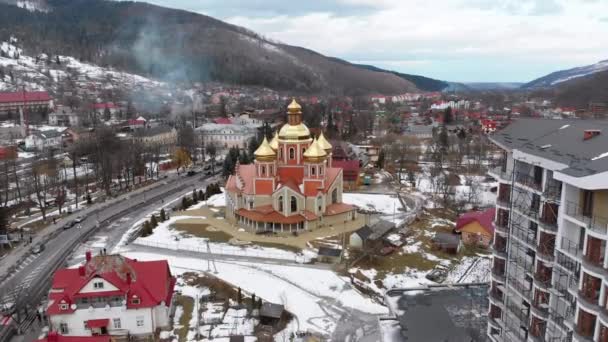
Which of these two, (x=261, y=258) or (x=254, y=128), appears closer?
(x=261, y=258)

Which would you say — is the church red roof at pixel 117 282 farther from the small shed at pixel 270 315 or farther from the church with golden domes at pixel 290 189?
the church with golden domes at pixel 290 189


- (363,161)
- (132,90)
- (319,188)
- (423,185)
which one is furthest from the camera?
(132,90)

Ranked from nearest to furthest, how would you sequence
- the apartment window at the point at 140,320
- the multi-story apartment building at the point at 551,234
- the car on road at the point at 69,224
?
the multi-story apartment building at the point at 551,234, the apartment window at the point at 140,320, the car on road at the point at 69,224

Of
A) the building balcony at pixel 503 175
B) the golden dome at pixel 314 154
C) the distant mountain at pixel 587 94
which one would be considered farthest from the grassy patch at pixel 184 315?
the distant mountain at pixel 587 94

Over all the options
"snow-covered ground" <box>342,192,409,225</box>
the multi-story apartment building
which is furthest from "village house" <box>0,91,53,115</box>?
the multi-story apartment building

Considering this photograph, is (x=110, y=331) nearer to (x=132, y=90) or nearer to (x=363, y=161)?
(x=363, y=161)

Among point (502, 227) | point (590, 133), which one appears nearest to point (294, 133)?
point (502, 227)

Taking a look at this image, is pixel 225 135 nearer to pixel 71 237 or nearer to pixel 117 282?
pixel 71 237

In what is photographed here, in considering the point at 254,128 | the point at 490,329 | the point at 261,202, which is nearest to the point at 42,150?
the point at 254,128
